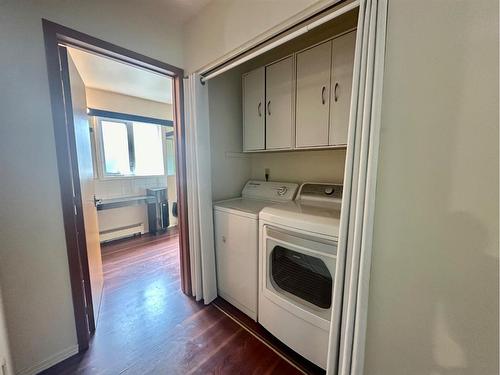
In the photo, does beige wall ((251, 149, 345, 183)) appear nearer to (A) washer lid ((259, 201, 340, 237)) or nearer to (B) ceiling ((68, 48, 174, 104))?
(A) washer lid ((259, 201, 340, 237))

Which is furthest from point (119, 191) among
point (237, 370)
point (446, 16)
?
point (446, 16)

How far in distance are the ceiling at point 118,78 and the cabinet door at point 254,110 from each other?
79cm

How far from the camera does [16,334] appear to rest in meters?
1.17

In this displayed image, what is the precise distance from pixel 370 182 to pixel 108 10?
199 cm

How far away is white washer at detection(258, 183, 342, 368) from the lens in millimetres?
1192

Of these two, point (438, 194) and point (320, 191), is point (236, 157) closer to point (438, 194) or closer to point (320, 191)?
point (320, 191)

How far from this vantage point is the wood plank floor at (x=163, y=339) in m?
1.33

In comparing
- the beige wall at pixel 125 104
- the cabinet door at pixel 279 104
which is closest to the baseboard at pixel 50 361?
the cabinet door at pixel 279 104

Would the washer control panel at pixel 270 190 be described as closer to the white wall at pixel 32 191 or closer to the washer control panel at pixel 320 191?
the washer control panel at pixel 320 191

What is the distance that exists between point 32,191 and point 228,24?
1.64 metres

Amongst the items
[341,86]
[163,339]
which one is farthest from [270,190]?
[163,339]

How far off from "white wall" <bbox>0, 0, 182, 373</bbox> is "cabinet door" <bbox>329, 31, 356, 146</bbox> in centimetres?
162

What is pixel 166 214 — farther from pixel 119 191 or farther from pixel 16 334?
pixel 16 334

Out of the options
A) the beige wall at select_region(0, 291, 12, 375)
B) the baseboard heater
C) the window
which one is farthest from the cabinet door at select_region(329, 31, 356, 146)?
the baseboard heater
